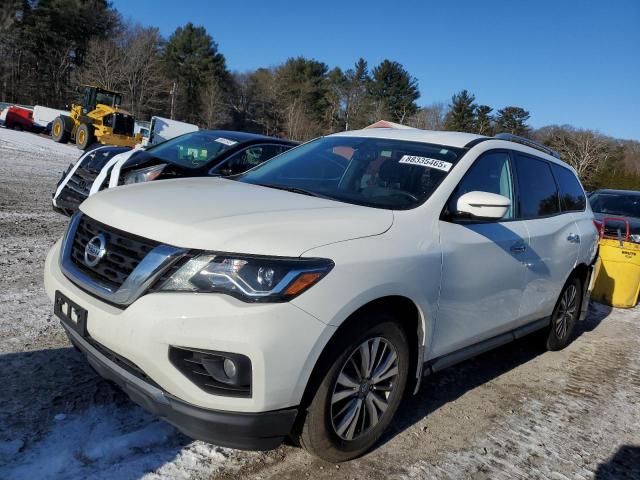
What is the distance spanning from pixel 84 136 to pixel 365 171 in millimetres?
21371

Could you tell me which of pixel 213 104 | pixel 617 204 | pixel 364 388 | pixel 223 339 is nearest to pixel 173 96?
pixel 213 104

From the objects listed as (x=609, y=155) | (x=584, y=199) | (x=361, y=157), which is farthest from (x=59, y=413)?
(x=609, y=155)

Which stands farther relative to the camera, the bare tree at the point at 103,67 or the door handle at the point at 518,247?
the bare tree at the point at 103,67

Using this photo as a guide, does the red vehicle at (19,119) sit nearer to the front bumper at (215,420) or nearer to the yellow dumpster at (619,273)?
the yellow dumpster at (619,273)

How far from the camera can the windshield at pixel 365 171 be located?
311 cm

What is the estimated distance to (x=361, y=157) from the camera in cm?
364

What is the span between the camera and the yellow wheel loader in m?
22.0

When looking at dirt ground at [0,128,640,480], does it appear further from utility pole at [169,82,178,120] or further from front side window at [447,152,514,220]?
utility pole at [169,82,178,120]

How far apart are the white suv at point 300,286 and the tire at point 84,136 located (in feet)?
67.0

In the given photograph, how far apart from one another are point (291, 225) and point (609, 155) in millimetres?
58283

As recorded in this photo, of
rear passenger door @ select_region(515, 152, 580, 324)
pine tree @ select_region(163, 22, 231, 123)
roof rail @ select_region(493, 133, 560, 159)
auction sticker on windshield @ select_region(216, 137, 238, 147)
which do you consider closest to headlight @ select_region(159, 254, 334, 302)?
rear passenger door @ select_region(515, 152, 580, 324)

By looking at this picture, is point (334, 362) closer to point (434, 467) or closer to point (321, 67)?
point (434, 467)

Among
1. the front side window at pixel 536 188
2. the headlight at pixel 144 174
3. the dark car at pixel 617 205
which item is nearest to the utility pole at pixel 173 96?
the dark car at pixel 617 205

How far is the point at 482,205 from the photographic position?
2934 mm
